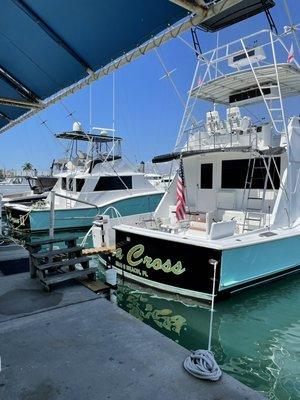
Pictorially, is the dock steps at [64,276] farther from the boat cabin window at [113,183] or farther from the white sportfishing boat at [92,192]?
the boat cabin window at [113,183]

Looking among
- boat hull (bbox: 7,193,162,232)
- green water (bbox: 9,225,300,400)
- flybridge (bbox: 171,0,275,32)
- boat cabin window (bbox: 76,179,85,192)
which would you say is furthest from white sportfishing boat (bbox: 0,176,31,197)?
green water (bbox: 9,225,300,400)

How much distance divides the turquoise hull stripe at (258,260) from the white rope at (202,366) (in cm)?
326

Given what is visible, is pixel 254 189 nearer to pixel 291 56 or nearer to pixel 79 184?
pixel 291 56

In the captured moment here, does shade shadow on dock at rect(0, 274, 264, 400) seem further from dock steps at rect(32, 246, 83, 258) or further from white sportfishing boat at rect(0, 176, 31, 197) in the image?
white sportfishing boat at rect(0, 176, 31, 197)

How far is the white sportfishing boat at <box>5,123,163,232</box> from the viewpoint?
14.2m

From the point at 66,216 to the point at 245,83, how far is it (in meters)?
8.79

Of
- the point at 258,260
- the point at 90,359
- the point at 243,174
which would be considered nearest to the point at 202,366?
the point at 90,359

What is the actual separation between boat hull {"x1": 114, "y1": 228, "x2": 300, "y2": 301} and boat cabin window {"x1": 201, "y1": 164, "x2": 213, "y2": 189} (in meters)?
3.02

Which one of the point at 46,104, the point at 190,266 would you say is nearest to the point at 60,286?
the point at 190,266

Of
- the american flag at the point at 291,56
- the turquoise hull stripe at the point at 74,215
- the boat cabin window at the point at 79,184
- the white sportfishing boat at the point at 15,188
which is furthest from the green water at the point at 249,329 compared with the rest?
the white sportfishing boat at the point at 15,188

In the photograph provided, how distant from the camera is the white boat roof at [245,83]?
27.4ft

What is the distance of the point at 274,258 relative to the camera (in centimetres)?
678

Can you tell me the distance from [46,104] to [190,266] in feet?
12.9

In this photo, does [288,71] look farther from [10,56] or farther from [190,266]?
[10,56]
